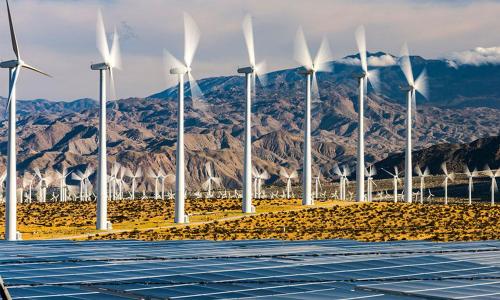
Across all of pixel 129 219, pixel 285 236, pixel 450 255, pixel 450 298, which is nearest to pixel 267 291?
pixel 450 298

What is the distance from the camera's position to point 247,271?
45.5 metres

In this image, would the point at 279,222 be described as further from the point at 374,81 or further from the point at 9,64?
the point at 9,64

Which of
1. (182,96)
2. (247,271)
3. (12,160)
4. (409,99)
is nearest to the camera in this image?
(247,271)

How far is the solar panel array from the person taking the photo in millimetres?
38281

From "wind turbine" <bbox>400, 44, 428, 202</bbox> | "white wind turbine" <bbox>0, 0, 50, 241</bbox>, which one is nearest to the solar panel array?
"white wind turbine" <bbox>0, 0, 50, 241</bbox>

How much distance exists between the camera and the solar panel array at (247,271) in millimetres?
38281

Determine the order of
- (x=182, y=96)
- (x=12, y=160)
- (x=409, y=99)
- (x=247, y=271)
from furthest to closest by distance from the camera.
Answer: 1. (x=409, y=99)
2. (x=182, y=96)
3. (x=12, y=160)
4. (x=247, y=271)

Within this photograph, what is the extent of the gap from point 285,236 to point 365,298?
64.8m

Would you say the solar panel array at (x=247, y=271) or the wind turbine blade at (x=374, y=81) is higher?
the wind turbine blade at (x=374, y=81)

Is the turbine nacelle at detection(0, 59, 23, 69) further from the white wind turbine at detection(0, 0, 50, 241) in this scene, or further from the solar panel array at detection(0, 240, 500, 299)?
the solar panel array at detection(0, 240, 500, 299)

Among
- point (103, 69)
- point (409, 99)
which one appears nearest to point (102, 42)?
point (103, 69)

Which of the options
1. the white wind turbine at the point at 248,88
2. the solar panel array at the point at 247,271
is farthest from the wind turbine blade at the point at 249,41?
the solar panel array at the point at 247,271

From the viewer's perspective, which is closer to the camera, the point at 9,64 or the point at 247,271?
the point at 247,271

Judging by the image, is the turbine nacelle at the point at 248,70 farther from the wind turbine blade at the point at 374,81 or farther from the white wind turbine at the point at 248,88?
the wind turbine blade at the point at 374,81
